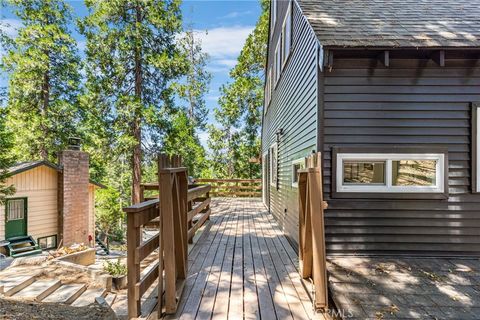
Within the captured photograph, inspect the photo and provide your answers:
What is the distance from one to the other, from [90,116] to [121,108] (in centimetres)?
148

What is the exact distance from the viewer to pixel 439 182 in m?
3.55

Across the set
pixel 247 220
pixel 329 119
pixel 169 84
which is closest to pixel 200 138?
pixel 169 84

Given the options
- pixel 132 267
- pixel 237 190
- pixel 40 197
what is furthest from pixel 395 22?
pixel 237 190

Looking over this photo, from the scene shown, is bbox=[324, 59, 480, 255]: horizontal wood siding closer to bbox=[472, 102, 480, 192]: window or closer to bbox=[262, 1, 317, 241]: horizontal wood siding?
bbox=[472, 102, 480, 192]: window

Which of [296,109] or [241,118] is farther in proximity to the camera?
[241,118]

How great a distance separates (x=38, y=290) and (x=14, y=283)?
388 millimetres

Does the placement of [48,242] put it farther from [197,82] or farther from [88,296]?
[197,82]

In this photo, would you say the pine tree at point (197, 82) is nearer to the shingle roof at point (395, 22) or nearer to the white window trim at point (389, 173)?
the shingle roof at point (395, 22)

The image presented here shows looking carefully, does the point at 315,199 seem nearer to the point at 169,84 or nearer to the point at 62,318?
the point at 62,318

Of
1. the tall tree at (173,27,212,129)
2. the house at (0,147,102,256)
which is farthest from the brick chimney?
the tall tree at (173,27,212,129)

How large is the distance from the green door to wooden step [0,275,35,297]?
4.05m

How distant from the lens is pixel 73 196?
9125 millimetres

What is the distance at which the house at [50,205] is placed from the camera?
7789 mm

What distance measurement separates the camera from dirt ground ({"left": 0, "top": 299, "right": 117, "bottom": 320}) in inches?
118
